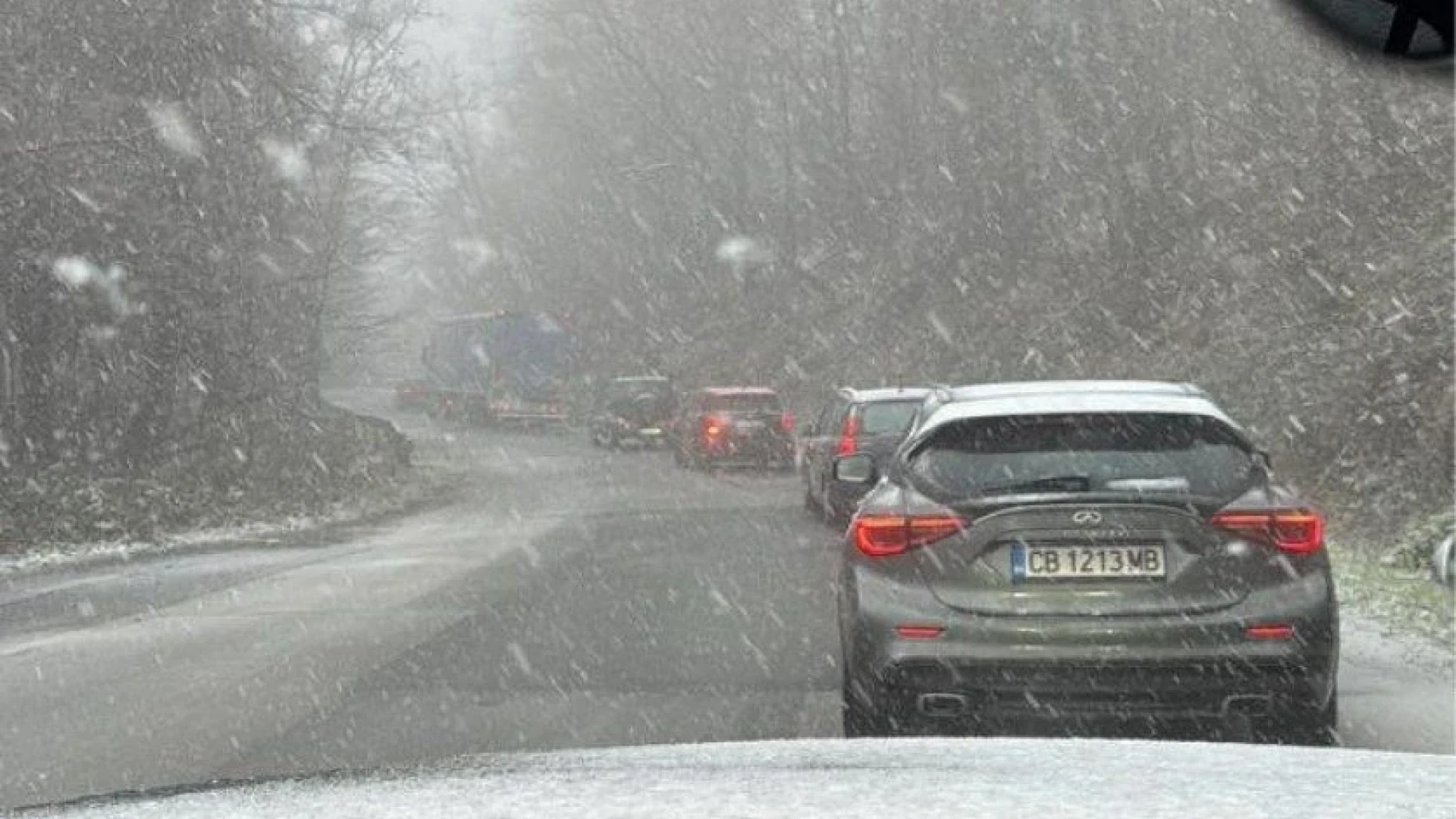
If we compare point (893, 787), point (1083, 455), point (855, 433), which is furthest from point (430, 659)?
point (855, 433)

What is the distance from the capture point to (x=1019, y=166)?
1550 inches

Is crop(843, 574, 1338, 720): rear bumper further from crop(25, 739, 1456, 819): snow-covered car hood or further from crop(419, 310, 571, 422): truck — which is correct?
crop(419, 310, 571, 422): truck

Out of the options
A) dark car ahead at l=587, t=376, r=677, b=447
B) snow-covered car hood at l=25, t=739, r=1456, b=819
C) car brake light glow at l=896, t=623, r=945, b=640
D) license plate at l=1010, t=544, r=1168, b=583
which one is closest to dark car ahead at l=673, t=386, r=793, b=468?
dark car ahead at l=587, t=376, r=677, b=447

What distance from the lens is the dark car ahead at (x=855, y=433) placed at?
19.0 m

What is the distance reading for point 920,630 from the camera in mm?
6340

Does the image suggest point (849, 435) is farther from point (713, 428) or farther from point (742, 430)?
point (713, 428)

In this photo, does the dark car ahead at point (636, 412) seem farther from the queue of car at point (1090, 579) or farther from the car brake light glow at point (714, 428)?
the queue of car at point (1090, 579)

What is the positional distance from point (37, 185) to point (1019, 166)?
978 inches

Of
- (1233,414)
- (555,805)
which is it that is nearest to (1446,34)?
(555,805)

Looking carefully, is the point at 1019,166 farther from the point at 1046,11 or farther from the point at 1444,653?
the point at 1444,653

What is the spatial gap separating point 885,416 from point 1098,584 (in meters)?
13.5

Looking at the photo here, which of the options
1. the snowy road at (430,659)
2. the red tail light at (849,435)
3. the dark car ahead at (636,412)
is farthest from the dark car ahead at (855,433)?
the dark car ahead at (636,412)

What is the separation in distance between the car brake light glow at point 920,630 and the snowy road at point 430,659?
1.12m

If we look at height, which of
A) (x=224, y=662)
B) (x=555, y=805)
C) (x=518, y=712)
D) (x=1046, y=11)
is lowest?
(x=224, y=662)
